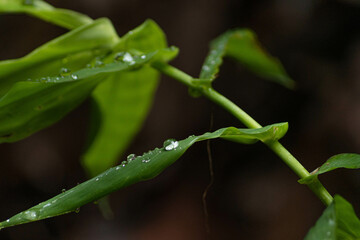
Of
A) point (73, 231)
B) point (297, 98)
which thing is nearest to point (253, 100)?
point (297, 98)

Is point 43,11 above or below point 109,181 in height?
above

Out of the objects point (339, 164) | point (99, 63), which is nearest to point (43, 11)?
point (99, 63)

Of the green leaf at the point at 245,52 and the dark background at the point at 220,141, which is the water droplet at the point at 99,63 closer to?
the green leaf at the point at 245,52

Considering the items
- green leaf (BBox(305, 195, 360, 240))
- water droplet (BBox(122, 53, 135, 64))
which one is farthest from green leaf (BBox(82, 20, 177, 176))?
green leaf (BBox(305, 195, 360, 240))

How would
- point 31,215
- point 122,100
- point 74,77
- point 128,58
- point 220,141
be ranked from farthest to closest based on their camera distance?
point 220,141
point 122,100
point 128,58
point 74,77
point 31,215

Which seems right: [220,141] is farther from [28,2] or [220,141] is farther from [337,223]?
[337,223]

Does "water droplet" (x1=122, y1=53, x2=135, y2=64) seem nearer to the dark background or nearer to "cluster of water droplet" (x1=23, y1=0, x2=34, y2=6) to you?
"cluster of water droplet" (x1=23, y1=0, x2=34, y2=6)
